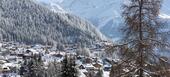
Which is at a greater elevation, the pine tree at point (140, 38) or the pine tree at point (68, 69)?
the pine tree at point (140, 38)

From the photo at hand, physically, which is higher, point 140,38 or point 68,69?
point 140,38

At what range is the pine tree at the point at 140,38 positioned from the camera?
15859 mm

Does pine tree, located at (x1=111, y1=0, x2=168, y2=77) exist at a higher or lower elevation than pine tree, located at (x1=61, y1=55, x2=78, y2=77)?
higher

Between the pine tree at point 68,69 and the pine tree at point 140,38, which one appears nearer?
the pine tree at point 140,38

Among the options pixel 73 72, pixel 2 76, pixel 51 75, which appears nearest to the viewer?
pixel 73 72

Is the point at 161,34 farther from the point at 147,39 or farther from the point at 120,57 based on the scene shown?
the point at 120,57

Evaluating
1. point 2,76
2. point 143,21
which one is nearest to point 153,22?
point 143,21

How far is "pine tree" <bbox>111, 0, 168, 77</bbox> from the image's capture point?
1586 centimetres

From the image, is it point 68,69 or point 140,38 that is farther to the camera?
point 68,69

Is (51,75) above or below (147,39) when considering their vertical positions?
below

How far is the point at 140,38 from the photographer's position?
16.2 metres

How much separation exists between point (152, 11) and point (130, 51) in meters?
1.60

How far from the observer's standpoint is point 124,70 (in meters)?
16.2

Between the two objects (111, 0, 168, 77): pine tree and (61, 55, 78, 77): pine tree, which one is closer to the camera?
(111, 0, 168, 77): pine tree
